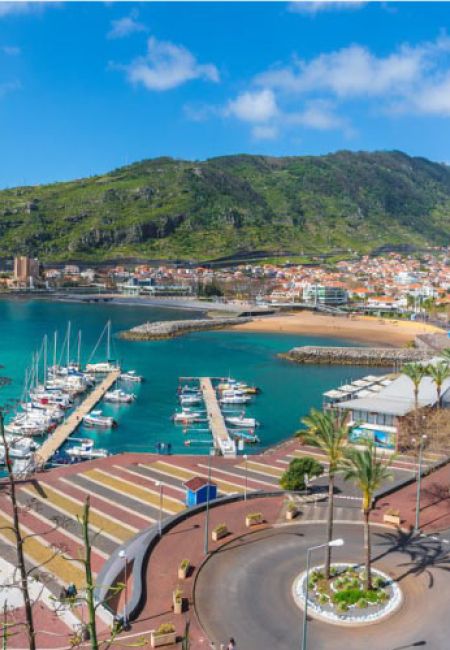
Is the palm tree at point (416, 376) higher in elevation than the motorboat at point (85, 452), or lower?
higher

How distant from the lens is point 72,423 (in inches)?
2074

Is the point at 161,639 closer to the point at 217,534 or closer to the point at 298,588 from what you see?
the point at 298,588

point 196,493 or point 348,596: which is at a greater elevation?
point 196,493

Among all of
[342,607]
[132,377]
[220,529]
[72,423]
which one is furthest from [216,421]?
[342,607]

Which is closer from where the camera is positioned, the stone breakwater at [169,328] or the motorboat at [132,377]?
the motorboat at [132,377]

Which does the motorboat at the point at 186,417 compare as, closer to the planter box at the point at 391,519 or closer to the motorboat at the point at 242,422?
the motorboat at the point at 242,422

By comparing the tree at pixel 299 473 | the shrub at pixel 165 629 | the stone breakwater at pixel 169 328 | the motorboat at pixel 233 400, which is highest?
the stone breakwater at pixel 169 328

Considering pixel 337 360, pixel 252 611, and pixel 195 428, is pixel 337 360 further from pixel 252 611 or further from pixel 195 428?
pixel 252 611

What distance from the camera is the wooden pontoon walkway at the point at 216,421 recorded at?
1713 inches

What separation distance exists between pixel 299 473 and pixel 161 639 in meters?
14.5

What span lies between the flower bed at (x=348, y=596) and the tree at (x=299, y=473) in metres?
8.70

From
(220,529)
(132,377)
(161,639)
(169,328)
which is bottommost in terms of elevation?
(132,377)

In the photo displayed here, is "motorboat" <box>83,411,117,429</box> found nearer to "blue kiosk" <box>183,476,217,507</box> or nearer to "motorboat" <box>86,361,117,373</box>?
"motorboat" <box>86,361,117,373</box>

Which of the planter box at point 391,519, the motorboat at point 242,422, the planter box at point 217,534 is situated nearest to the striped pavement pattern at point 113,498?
the planter box at point 391,519
